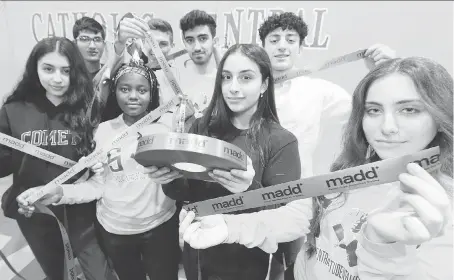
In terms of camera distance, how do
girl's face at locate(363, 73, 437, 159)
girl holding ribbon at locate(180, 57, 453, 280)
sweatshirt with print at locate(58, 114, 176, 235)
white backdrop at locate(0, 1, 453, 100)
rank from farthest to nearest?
sweatshirt with print at locate(58, 114, 176, 235), white backdrop at locate(0, 1, 453, 100), girl's face at locate(363, 73, 437, 159), girl holding ribbon at locate(180, 57, 453, 280)

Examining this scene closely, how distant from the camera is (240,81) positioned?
81 cm

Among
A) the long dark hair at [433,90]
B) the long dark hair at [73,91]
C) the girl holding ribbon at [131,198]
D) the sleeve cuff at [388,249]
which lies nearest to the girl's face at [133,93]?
the girl holding ribbon at [131,198]

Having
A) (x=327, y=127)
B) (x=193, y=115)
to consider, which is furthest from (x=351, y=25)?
(x=193, y=115)

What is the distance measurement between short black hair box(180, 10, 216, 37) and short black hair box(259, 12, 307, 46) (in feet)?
0.52

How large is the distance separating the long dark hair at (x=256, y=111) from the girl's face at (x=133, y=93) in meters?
0.22

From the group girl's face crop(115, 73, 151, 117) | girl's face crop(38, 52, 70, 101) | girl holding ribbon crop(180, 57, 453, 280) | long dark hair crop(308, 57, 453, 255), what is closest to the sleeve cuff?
girl holding ribbon crop(180, 57, 453, 280)

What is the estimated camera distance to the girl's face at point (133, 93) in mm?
967

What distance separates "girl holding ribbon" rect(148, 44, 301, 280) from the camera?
2.66 feet

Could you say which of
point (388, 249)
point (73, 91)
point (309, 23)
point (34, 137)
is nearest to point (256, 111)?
point (309, 23)

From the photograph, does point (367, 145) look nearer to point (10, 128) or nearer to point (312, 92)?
point (312, 92)

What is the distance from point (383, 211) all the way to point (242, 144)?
385mm

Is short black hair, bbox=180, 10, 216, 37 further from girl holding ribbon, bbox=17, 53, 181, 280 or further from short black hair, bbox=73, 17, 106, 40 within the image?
short black hair, bbox=73, 17, 106, 40

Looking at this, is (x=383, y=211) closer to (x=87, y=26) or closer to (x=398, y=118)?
(x=398, y=118)

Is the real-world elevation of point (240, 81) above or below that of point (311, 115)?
above
